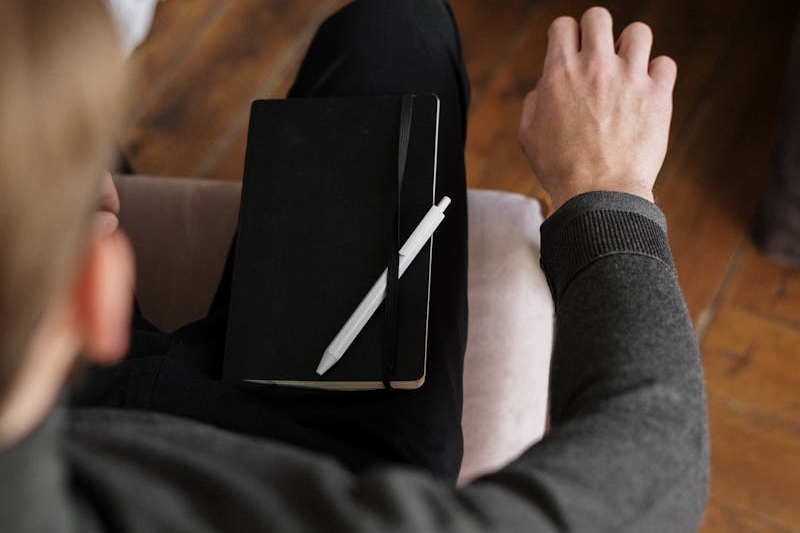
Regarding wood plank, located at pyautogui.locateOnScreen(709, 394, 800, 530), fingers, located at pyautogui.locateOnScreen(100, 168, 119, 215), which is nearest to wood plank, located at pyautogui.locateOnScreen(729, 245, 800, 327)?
wood plank, located at pyautogui.locateOnScreen(709, 394, 800, 530)

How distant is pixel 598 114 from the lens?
65cm

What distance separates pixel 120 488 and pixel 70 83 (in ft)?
0.62

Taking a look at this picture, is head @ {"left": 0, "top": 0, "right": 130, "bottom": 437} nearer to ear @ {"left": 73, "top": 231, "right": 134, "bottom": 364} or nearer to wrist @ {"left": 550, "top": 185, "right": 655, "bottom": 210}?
ear @ {"left": 73, "top": 231, "right": 134, "bottom": 364}

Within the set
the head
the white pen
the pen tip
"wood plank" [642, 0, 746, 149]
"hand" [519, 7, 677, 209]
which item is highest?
the head

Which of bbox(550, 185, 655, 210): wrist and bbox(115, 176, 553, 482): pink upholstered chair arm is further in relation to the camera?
bbox(115, 176, 553, 482): pink upholstered chair arm

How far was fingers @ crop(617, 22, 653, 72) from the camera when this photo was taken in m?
0.66

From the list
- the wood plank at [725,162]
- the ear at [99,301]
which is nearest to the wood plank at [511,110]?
the wood plank at [725,162]

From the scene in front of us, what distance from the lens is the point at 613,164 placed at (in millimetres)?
624

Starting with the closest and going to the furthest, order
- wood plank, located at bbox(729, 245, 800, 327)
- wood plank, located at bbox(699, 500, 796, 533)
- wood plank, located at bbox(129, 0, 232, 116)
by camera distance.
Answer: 1. wood plank, located at bbox(699, 500, 796, 533)
2. wood plank, located at bbox(729, 245, 800, 327)
3. wood plank, located at bbox(129, 0, 232, 116)

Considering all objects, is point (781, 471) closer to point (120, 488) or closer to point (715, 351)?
point (715, 351)

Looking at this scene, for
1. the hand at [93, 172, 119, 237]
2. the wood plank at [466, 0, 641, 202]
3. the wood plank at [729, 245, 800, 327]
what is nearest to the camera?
the hand at [93, 172, 119, 237]

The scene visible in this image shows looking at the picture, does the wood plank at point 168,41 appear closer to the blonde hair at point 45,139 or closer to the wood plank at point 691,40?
the wood plank at point 691,40

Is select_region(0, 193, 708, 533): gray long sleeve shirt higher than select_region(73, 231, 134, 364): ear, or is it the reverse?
select_region(73, 231, 134, 364): ear

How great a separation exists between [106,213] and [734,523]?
0.83 meters
